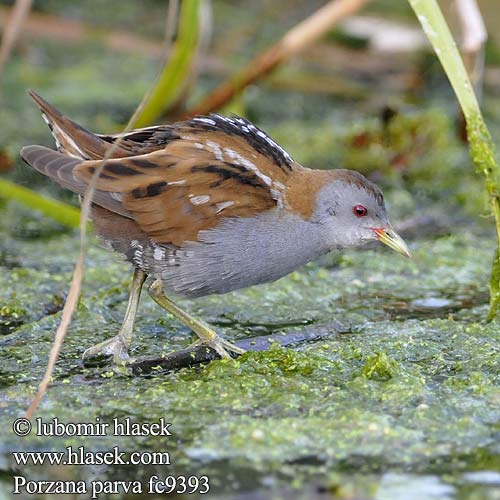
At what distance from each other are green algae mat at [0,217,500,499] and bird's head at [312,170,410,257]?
1.37 feet

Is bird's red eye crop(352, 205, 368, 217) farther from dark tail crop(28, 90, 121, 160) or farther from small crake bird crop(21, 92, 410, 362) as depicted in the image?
dark tail crop(28, 90, 121, 160)

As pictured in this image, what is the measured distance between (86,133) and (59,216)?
770 mm

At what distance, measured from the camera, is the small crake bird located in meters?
3.82

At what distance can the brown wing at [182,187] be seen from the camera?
3.82 meters

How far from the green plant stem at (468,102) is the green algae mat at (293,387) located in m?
0.57

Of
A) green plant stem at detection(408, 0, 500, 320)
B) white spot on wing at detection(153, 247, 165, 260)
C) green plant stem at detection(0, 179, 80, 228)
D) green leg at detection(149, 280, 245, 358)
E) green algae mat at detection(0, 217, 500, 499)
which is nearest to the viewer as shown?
green algae mat at detection(0, 217, 500, 499)

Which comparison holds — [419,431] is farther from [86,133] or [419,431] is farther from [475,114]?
[86,133]

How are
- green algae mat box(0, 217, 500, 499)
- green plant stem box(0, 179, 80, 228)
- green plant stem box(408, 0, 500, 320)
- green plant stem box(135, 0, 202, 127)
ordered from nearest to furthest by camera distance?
green algae mat box(0, 217, 500, 499), green plant stem box(408, 0, 500, 320), green plant stem box(0, 179, 80, 228), green plant stem box(135, 0, 202, 127)

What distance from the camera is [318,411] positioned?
337 cm

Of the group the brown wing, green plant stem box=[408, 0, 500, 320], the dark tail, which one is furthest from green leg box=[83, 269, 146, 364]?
green plant stem box=[408, 0, 500, 320]

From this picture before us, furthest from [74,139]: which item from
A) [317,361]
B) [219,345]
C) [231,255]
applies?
[317,361]

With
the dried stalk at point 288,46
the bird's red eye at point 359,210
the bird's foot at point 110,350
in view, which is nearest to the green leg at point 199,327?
the bird's foot at point 110,350

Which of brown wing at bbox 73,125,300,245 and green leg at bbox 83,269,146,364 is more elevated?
brown wing at bbox 73,125,300,245

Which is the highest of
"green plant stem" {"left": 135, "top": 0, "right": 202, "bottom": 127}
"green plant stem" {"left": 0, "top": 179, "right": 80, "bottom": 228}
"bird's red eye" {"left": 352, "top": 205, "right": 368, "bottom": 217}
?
"green plant stem" {"left": 135, "top": 0, "right": 202, "bottom": 127}
